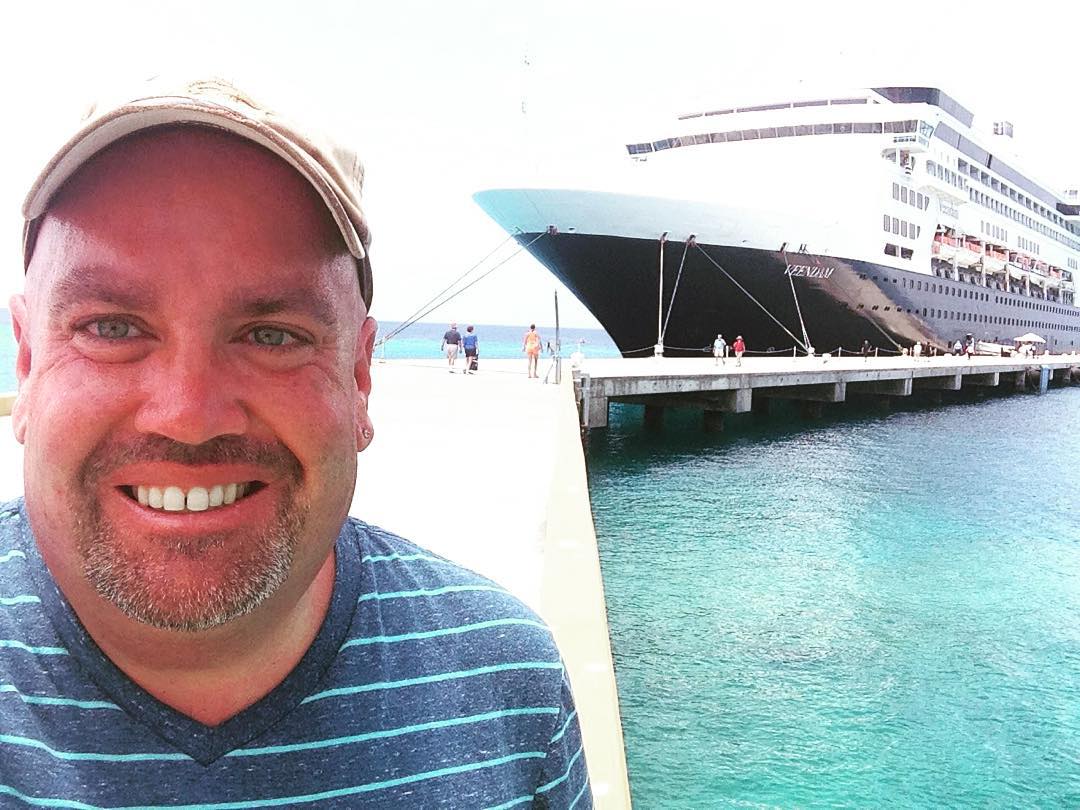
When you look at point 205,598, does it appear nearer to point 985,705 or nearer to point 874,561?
point 985,705

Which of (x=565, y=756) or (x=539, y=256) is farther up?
(x=539, y=256)

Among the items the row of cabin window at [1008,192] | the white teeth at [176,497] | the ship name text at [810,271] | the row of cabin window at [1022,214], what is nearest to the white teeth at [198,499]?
the white teeth at [176,497]

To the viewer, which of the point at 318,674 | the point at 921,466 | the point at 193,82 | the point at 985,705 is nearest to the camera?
the point at 193,82

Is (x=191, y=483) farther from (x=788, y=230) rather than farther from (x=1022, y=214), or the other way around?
(x=1022, y=214)

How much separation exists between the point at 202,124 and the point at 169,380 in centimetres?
26

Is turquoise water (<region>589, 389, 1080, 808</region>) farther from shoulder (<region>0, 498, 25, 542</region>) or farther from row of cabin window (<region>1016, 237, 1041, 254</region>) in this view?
row of cabin window (<region>1016, 237, 1041, 254</region>)

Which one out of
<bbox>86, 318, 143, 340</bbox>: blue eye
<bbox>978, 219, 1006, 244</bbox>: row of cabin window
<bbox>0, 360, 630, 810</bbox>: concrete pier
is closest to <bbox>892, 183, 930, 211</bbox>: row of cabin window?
<bbox>978, 219, 1006, 244</bbox>: row of cabin window

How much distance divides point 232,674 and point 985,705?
21.1 ft

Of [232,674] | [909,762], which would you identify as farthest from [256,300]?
[909,762]

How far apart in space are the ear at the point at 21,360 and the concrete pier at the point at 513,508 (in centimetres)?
184

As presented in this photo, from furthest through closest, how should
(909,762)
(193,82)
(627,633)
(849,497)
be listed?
(849,497), (627,633), (909,762), (193,82)

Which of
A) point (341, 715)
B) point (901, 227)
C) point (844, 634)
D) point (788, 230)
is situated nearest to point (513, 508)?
point (844, 634)

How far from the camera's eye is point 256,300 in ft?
3.05

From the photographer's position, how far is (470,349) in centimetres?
1736
